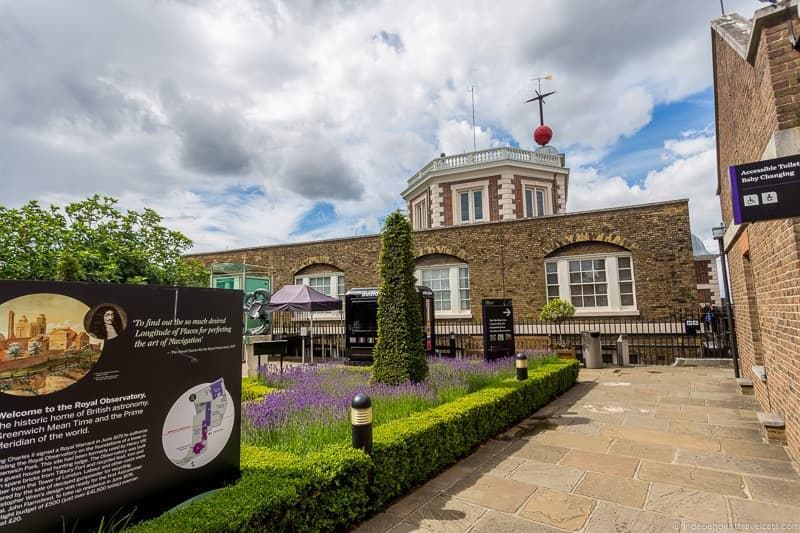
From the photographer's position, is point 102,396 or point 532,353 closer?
point 102,396

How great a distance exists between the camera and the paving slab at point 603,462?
4480 mm

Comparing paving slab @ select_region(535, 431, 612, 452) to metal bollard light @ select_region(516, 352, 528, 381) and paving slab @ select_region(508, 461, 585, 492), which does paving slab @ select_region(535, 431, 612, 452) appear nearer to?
paving slab @ select_region(508, 461, 585, 492)

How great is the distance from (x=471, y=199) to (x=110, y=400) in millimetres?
22439

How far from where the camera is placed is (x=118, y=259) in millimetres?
9859

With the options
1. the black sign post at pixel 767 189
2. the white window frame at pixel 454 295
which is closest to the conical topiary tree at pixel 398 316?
the black sign post at pixel 767 189

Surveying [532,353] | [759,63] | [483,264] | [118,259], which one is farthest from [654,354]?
[118,259]

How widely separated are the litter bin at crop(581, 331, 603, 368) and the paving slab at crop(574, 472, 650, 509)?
29.8 ft

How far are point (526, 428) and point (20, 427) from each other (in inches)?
236

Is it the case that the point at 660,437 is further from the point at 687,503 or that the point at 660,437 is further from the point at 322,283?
the point at 322,283

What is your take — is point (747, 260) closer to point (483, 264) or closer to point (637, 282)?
point (637, 282)

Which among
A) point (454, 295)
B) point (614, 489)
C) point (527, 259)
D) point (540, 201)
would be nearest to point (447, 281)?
point (454, 295)

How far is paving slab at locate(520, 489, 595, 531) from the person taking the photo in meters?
3.39

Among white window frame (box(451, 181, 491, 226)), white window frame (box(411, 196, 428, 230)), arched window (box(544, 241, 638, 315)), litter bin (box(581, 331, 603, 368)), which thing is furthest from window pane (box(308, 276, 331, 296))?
litter bin (box(581, 331, 603, 368))

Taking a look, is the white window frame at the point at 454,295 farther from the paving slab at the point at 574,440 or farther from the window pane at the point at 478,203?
the paving slab at the point at 574,440
